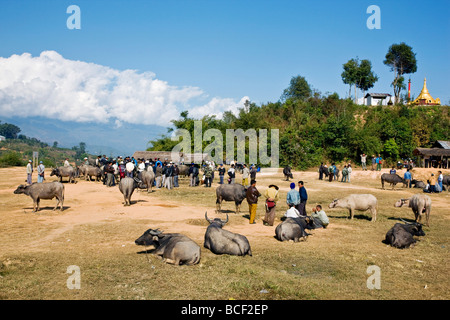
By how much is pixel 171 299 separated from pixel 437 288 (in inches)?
223

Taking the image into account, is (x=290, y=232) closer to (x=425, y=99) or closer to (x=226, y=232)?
(x=226, y=232)

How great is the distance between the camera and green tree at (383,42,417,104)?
62.0m

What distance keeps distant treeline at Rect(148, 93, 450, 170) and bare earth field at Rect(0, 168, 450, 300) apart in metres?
30.9

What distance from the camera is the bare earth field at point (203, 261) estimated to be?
694 centimetres

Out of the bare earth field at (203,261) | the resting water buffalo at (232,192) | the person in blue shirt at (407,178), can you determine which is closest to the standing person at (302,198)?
the bare earth field at (203,261)

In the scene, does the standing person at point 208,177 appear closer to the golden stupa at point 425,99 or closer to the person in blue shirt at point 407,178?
the person in blue shirt at point 407,178

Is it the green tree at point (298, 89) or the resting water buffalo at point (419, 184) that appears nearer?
the resting water buffalo at point (419, 184)

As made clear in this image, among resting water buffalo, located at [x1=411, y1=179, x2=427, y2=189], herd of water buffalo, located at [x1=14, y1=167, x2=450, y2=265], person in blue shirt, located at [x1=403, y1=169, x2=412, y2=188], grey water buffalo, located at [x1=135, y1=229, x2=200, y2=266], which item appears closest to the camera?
grey water buffalo, located at [x1=135, y1=229, x2=200, y2=266]

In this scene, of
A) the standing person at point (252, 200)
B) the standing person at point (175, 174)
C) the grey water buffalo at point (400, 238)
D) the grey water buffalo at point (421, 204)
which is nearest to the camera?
the grey water buffalo at point (400, 238)

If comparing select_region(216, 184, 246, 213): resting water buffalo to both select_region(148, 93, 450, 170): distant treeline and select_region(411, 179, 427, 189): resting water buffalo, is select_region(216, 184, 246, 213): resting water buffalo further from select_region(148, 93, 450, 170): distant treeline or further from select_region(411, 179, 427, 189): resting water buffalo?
select_region(148, 93, 450, 170): distant treeline

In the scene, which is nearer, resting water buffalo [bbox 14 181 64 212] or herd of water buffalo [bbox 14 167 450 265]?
herd of water buffalo [bbox 14 167 450 265]

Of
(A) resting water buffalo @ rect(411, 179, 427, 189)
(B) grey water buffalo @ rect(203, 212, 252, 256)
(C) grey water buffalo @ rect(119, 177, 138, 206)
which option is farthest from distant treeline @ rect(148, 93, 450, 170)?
(B) grey water buffalo @ rect(203, 212, 252, 256)
